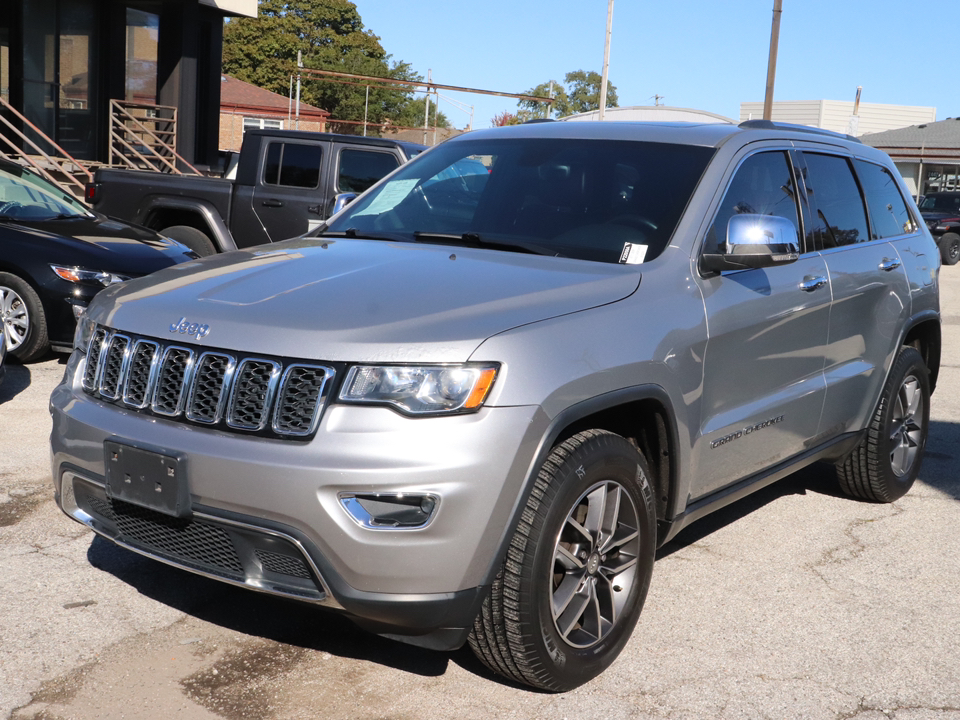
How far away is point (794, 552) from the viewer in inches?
189

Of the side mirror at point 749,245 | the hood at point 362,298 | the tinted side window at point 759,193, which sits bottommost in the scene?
the hood at point 362,298

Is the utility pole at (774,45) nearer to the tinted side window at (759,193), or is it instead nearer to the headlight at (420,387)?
the tinted side window at (759,193)

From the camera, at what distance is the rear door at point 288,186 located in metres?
10.9

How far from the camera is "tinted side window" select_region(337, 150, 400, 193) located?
1095 centimetres

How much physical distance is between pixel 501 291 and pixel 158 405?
1089 mm

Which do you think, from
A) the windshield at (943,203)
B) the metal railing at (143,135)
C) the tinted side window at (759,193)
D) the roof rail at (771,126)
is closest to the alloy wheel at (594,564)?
the tinted side window at (759,193)

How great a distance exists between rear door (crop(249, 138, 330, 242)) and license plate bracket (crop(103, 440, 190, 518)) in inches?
307

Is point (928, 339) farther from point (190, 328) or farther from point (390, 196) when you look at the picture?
point (190, 328)

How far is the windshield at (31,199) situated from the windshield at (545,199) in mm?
4939

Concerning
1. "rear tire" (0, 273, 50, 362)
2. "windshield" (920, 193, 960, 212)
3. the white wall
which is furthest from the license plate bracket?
"windshield" (920, 193, 960, 212)

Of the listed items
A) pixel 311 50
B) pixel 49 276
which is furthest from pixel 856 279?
pixel 311 50

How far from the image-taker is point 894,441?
5527 mm

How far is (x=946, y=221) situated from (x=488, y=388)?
1047 inches

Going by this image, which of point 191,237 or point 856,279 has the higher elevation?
point 856,279
